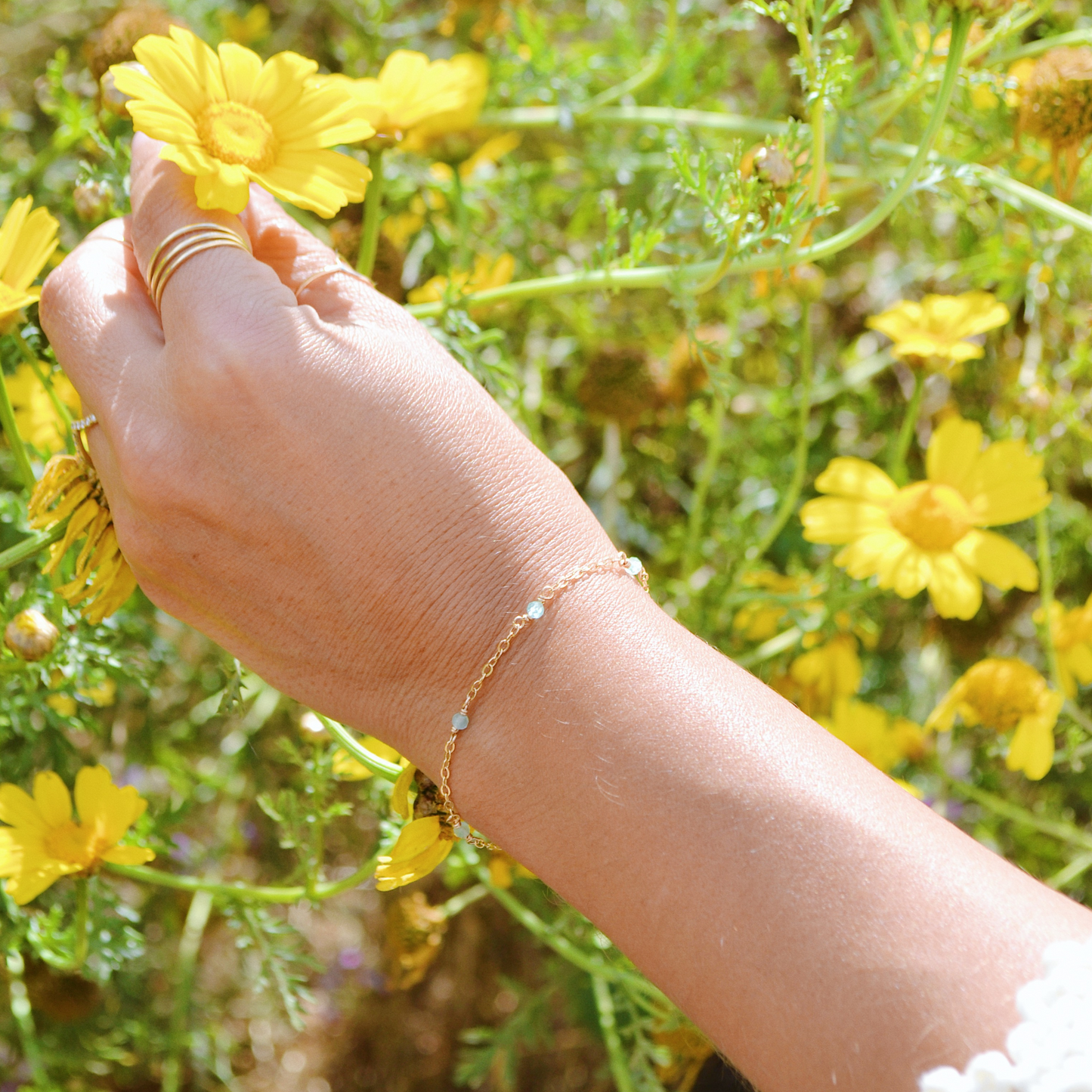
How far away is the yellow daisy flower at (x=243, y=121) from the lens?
0.74 meters

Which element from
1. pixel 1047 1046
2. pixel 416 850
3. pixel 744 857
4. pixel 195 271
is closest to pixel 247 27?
pixel 195 271

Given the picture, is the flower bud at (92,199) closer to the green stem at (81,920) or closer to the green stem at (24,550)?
the green stem at (24,550)

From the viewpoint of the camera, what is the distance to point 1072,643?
4.21ft

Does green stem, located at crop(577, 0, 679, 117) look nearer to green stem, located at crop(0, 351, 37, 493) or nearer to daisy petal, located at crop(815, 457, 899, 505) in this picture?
daisy petal, located at crop(815, 457, 899, 505)

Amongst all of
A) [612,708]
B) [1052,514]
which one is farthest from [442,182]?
[1052,514]

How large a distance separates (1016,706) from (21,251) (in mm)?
1249

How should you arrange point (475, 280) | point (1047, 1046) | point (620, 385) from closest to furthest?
point (1047, 1046)
point (475, 280)
point (620, 385)

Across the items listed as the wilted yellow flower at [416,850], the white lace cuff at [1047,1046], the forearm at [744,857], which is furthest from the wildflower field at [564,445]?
the white lace cuff at [1047,1046]

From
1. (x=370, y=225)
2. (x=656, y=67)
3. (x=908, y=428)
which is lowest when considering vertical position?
(x=908, y=428)

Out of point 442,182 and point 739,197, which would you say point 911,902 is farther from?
point 442,182

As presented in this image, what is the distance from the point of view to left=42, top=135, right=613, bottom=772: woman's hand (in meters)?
0.71

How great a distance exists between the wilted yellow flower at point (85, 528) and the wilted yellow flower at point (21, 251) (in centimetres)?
16

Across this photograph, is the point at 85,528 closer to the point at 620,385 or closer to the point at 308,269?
the point at 308,269

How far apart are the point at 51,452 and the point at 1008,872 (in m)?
1.02
